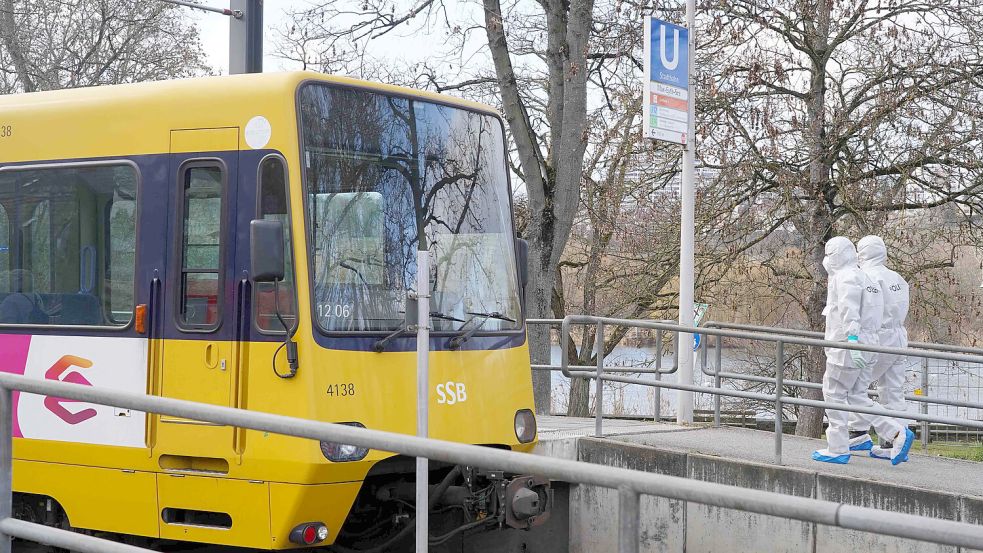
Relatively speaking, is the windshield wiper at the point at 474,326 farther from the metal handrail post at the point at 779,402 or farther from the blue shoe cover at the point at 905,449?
the blue shoe cover at the point at 905,449

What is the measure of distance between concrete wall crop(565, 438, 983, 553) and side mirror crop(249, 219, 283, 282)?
2585mm

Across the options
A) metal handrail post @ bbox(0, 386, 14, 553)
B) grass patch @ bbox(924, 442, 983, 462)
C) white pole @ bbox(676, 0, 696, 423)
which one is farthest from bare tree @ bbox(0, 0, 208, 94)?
metal handrail post @ bbox(0, 386, 14, 553)

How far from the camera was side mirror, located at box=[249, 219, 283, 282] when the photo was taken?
5934 mm

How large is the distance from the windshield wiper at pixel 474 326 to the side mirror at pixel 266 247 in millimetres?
1346

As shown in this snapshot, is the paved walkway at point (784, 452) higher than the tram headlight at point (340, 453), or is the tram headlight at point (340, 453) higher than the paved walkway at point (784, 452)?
the tram headlight at point (340, 453)

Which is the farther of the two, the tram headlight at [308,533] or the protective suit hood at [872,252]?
the protective suit hood at [872,252]

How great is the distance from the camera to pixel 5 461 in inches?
157

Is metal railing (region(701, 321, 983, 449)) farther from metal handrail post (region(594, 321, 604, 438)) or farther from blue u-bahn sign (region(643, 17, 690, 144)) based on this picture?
blue u-bahn sign (region(643, 17, 690, 144))

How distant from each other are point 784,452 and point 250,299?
4835 mm

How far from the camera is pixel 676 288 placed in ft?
76.2

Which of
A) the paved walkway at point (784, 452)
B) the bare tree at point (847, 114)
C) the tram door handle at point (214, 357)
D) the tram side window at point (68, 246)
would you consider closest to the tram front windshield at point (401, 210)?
the tram door handle at point (214, 357)

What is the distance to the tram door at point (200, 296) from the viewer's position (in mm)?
6371

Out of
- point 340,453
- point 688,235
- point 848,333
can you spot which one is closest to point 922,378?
point 848,333

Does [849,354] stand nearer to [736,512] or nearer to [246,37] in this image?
[736,512]
